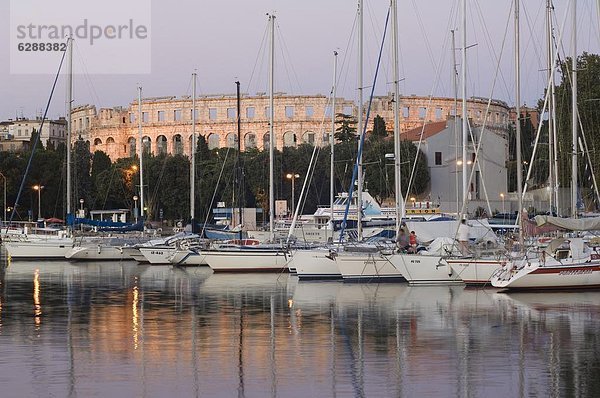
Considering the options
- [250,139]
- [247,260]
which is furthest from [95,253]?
[250,139]

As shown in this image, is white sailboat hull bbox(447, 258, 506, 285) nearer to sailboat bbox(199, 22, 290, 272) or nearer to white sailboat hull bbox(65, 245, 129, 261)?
sailboat bbox(199, 22, 290, 272)

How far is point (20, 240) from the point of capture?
174 feet

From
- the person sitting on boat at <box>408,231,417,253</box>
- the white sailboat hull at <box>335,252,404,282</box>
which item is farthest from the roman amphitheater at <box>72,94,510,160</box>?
the person sitting on boat at <box>408,231,417,253</box>

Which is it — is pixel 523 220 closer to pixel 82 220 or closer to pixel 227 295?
pixel 227 295

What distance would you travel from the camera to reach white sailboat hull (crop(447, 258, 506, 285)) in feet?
99.1

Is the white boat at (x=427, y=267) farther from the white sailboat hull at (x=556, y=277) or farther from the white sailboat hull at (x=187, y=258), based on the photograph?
the white sailboat hull at (x=187, y=258)

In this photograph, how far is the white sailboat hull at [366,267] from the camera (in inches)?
1291

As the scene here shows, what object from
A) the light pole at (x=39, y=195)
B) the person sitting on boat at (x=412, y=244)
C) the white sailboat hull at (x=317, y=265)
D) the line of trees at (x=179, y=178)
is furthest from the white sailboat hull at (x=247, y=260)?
the light pole at (x=39, y=195)

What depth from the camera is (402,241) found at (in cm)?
3183

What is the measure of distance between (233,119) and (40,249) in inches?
3481

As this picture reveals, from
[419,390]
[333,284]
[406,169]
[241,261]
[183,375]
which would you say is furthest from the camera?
[406,169]

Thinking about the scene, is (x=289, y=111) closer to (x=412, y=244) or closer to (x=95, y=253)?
(x=95, y=253)

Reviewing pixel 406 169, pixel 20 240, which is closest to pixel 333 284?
pixel 20 240

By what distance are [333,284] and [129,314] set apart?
31.1 feet
